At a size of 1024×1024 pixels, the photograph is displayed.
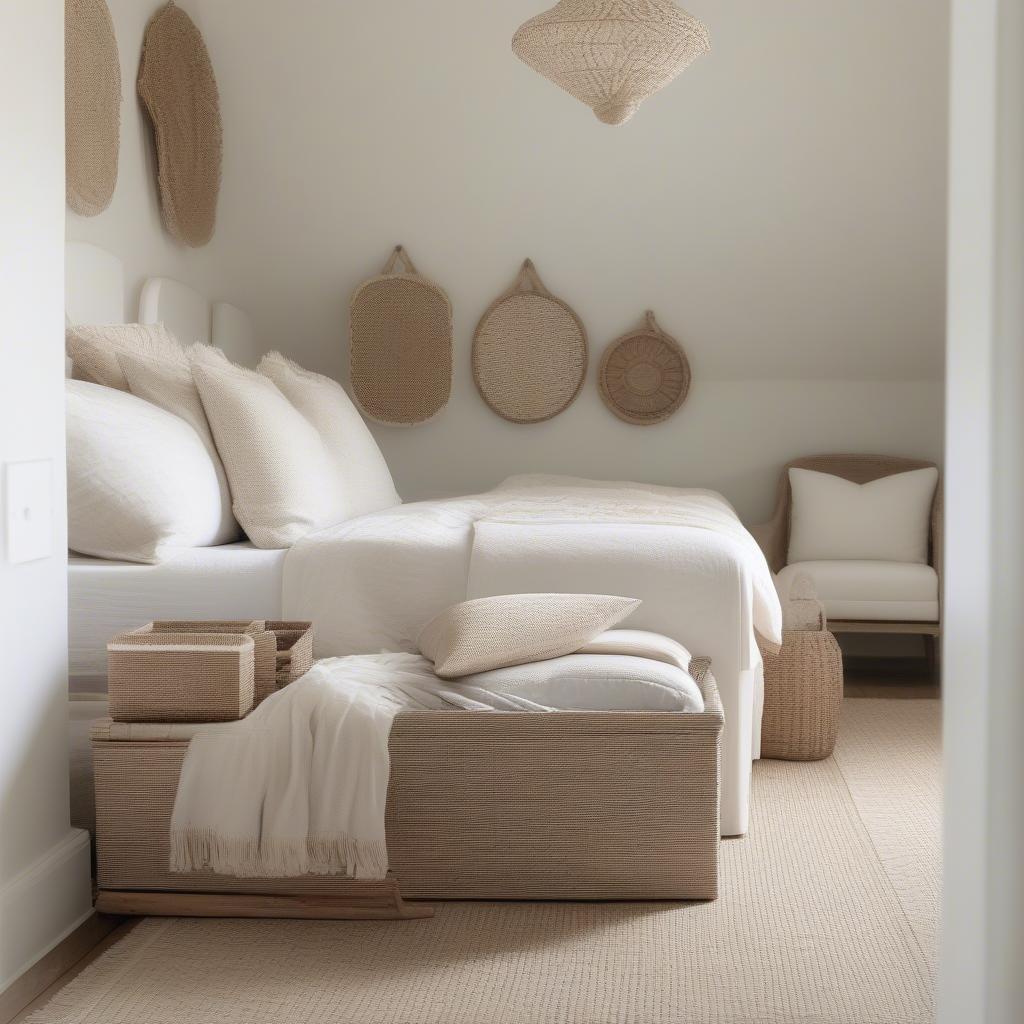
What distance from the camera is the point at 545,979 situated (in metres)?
1.95

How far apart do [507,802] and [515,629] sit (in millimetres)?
324

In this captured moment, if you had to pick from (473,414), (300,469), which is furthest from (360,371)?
(300,469)

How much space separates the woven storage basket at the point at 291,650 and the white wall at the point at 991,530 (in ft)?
6.41

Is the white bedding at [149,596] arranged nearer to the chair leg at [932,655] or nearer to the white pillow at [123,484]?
the white pillow at [123,484]

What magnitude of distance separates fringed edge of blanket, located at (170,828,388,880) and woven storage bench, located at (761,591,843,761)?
1.49m

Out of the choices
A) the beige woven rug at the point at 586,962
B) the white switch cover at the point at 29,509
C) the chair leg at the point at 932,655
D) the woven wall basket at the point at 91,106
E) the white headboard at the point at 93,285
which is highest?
the woven wall basket at the point at 91,106

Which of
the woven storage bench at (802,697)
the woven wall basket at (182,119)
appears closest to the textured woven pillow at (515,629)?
the woven storage bench at (802,697)

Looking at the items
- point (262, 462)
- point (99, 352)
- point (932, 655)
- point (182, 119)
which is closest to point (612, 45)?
point (262, 462)

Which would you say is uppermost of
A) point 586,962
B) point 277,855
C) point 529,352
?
point 529,352

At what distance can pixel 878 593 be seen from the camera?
441 cm

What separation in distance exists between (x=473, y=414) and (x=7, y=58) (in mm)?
3338

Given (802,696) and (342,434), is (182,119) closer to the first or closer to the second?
(342,434)

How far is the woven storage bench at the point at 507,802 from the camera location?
2.21 metres

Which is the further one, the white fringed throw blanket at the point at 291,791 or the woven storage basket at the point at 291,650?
the woven storage basket at the point at 291,650
